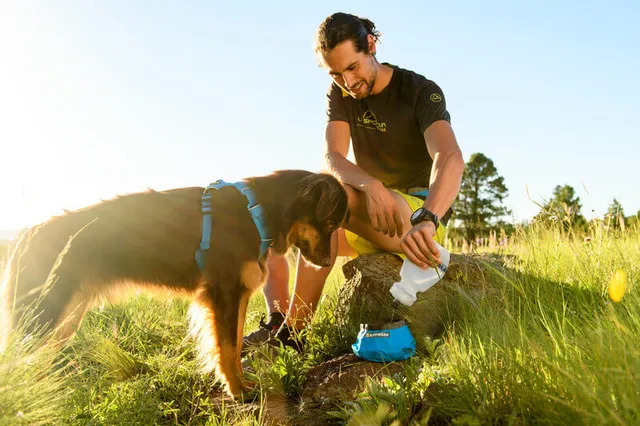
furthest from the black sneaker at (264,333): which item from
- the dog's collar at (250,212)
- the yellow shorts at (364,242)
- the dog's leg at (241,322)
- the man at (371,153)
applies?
the yellow shorts at (364,242)

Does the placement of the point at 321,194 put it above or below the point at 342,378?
above

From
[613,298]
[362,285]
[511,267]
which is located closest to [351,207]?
[362,285]

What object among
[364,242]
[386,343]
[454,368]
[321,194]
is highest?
[321,194]

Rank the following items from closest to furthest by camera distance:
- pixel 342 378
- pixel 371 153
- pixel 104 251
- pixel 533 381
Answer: pixel 533 381
pixel 342 378
pixel 104 251
pixel 371 153

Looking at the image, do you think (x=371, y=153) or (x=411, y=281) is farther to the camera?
(x=371, y=153)

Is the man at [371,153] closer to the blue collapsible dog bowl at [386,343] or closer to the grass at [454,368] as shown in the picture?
the grass at [454,368]

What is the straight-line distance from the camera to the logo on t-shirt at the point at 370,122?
4.68 m

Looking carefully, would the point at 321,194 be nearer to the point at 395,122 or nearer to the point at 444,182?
the point at 444,182

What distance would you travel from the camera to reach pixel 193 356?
4.29 meters

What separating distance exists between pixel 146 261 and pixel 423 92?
109 inches

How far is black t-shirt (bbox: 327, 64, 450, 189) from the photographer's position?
4.45m

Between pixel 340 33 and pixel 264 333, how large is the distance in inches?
104

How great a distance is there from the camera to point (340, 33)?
4062 millimetres

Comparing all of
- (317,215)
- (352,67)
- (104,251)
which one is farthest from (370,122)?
(104,251)
